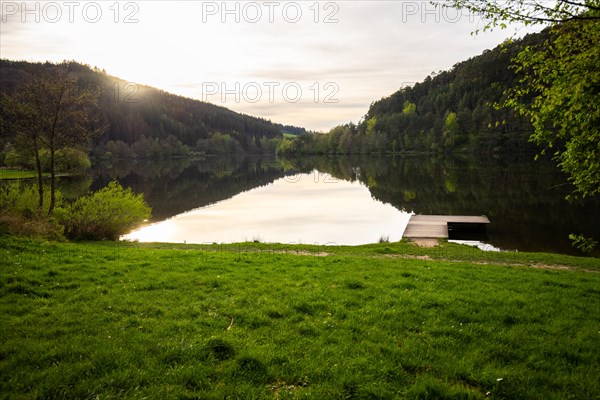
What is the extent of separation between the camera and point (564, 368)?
742 cm

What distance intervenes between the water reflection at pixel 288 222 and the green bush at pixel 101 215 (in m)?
3.18

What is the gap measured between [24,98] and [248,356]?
87.9ft

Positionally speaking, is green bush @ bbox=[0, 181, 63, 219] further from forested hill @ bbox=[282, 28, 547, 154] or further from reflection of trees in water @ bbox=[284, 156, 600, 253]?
forested hill @ bbox=[282, 28, 547, 154]

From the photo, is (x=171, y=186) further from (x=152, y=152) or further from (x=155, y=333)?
(x=152, y=152)

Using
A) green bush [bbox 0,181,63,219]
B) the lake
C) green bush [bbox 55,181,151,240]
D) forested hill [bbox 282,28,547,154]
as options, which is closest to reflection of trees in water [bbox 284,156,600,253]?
the lake

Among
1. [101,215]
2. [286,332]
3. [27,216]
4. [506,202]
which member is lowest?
[286,332]

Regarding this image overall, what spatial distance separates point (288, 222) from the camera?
3906 cm

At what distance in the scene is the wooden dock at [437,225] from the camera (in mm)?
29859

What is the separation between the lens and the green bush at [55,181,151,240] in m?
24.5

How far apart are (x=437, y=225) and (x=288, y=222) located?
46.3 feet

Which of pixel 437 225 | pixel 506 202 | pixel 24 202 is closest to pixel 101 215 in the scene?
pixel 24 202

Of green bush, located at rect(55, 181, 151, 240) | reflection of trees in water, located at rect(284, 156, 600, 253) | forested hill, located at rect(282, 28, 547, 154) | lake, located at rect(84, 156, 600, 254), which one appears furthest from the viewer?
forested hill, located at rect(282, 28, 547, 154)

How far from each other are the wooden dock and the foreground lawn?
15.5m

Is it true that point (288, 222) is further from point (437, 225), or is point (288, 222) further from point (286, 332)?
point (286, 332)
